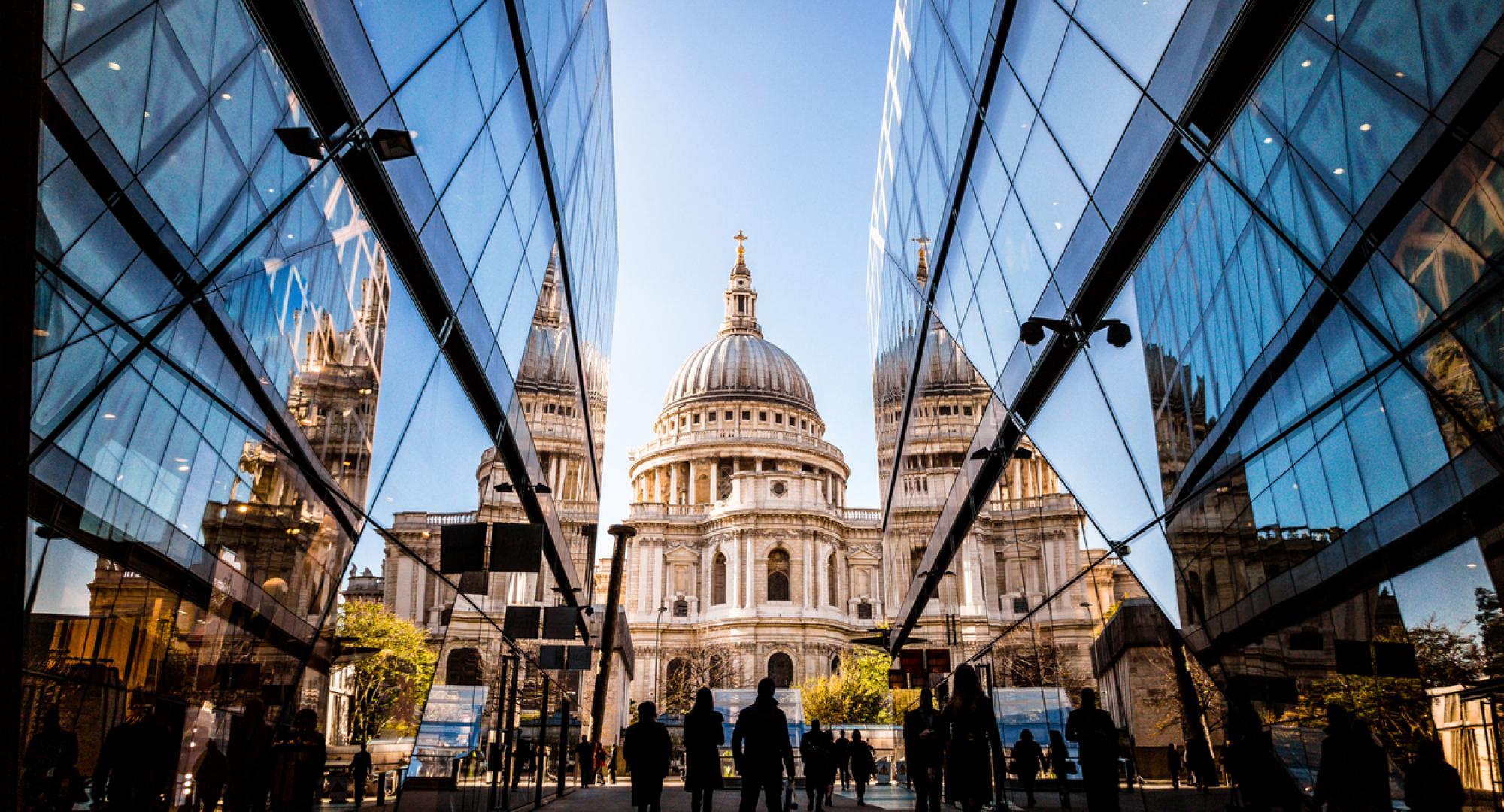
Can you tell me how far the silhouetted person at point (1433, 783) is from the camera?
4.98 metres

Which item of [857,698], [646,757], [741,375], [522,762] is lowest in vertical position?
[522,762]

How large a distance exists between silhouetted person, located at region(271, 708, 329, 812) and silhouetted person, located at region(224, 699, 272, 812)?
15 centimetres

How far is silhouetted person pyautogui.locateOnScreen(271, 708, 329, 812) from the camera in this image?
645 centimetres

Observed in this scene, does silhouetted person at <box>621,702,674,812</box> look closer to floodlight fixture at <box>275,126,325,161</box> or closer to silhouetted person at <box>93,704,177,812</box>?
silhouetted person at <box>93,704,177,812</box>

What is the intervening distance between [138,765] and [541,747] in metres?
15.3

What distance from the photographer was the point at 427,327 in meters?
9.71

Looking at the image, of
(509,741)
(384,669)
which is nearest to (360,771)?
(384,669)

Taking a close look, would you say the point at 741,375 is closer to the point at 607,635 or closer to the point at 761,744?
the point at 607,635

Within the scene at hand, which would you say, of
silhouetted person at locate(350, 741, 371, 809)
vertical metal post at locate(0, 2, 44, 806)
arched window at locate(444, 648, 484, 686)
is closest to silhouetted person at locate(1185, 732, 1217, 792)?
silhouetted person at locate(350, 741, 371, 809)

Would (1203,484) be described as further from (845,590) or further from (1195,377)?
(845,590)

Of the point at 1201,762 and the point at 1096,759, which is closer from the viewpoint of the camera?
the point at 1201,762

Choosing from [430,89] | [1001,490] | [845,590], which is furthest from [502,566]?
[845,590]

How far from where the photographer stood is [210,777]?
217 inches

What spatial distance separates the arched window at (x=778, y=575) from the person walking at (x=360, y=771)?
7832 cm
